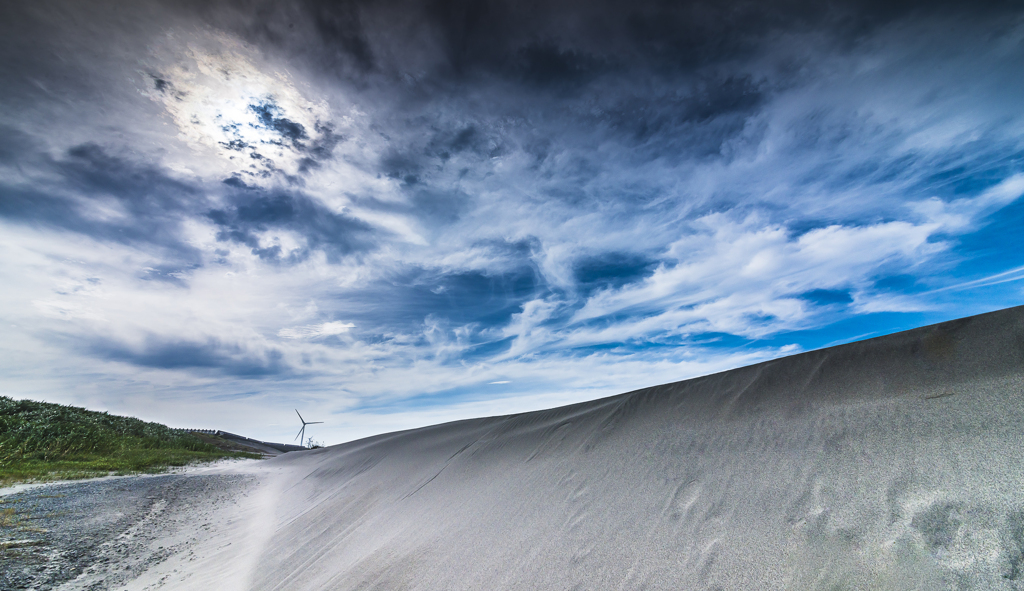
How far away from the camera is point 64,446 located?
11789 mm

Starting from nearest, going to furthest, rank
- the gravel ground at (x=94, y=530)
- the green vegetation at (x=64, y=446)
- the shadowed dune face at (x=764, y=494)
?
the shadowed dune face at (x=764, y=494), the gravel ground at (x=94, y=530), the green vegetation at (x=64, y=446)

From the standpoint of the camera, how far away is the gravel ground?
3758 mm

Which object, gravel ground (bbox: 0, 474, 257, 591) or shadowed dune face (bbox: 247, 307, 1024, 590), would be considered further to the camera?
gravel ground (bbox: 0, 474, 257, 591)

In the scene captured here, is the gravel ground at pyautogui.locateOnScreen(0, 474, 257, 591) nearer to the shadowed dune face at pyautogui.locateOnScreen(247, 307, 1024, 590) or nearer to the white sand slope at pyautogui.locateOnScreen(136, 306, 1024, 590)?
the white sand slope at pyautogui.locateOnScreen(136, 306, 1024, 590)

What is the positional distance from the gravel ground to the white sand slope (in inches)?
40.7

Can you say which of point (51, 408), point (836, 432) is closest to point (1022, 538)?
point (836, 432)

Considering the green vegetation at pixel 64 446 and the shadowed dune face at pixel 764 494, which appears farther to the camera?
the green vegetation at pixel 64 446

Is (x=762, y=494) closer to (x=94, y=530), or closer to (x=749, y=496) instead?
(x=749, y=496)

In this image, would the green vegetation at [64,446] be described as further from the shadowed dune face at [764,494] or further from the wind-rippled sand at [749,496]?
the shadowed dune face at [764,494]

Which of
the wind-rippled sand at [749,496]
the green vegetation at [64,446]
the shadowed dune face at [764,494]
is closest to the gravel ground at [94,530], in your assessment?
the wind-rippled sand at [749,496]

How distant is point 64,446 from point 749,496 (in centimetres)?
1771

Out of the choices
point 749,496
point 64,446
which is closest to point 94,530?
point 749,496

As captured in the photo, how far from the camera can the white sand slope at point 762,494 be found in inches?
59.9

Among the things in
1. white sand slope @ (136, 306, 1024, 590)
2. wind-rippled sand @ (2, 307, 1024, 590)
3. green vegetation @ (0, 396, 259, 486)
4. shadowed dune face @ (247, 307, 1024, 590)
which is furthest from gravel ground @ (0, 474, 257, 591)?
green vegetation @ (0, 396, 259, 486)
